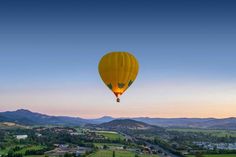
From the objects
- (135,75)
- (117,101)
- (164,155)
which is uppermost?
(135,75)

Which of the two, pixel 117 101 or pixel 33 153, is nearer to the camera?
pixel 117 101

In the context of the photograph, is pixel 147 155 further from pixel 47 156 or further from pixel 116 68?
pixel 116 68

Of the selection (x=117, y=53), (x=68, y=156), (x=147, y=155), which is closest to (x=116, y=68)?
(x=117, y=53)

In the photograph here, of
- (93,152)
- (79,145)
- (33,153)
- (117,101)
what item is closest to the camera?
(117,101)

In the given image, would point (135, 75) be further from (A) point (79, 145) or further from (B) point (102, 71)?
(A) point (79, 145)

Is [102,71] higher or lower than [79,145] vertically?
higher

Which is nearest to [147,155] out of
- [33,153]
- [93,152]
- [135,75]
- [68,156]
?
[93,152]

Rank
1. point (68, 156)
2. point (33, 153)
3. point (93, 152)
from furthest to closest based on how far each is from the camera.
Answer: point (93, 152), point (33, 153), point (68, 156)
